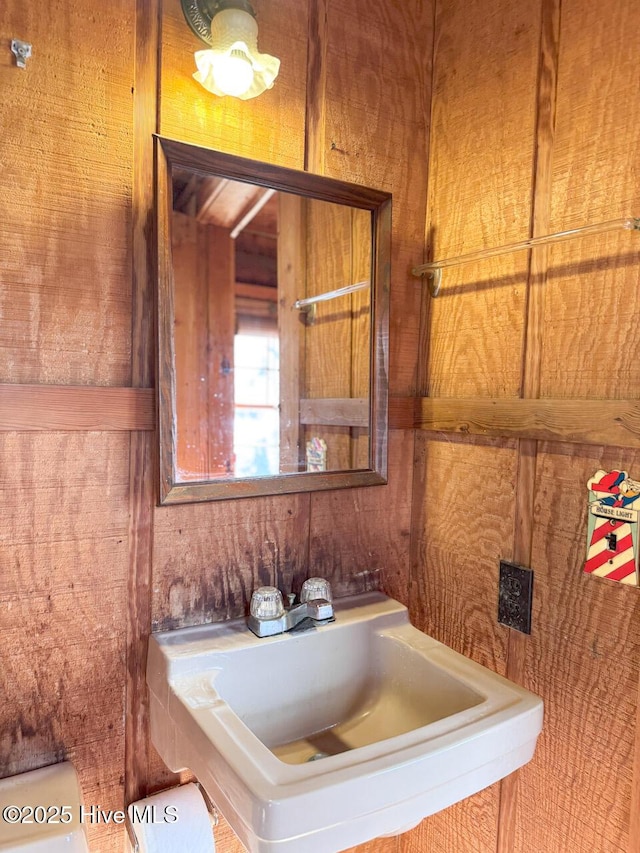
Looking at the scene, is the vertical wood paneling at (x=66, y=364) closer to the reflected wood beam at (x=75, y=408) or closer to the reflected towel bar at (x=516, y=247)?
the reflected wood beam at (x=75, y=408)

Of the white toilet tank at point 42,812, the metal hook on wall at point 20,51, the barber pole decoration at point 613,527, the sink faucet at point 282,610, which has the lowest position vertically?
the white toilet tank at point 42,812

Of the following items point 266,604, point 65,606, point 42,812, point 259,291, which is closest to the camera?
point 42,812

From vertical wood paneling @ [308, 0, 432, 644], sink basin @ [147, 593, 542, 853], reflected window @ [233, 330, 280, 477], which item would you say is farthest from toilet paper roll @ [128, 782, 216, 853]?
reflected window @ [233, 330, 280, 477]

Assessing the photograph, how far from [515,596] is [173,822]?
728mm

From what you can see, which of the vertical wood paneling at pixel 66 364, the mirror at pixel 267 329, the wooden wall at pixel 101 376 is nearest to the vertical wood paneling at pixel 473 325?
the mirror at pixel 267 329

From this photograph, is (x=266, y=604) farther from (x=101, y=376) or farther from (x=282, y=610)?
(x=101, y=376)

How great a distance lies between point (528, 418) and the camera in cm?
104

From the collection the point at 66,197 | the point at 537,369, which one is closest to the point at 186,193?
the point at 66,197

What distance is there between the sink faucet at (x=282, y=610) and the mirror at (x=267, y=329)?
195mm

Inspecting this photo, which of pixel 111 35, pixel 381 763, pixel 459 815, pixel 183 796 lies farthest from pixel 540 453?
pixel 111 35

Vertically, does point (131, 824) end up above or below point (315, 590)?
Result: below

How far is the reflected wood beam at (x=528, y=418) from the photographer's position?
89cm

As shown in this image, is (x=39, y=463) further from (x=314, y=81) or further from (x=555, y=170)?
(x=555, y=170)

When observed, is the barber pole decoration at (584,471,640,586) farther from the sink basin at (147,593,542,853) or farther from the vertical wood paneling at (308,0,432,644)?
the vertical wood paneling at (308,0,432,644)
